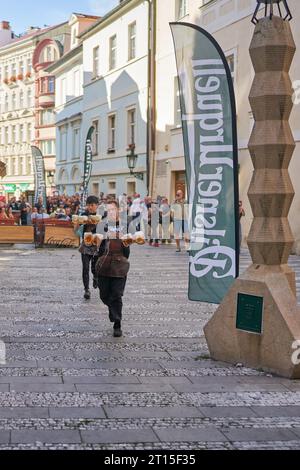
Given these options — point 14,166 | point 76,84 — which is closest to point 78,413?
point 76,84

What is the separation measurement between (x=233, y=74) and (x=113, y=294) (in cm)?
1593

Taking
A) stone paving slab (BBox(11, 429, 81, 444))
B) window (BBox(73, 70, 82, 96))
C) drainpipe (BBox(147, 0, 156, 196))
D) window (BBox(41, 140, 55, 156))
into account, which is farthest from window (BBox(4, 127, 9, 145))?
stone paving slab (BBox(11, 429, 81, 444))

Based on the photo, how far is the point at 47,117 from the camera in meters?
66.8

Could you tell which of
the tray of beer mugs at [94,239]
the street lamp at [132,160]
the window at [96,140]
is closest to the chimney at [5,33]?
the window at [96,140]

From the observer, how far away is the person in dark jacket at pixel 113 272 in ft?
29.0

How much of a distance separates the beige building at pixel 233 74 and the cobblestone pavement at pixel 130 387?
10859 millimetres

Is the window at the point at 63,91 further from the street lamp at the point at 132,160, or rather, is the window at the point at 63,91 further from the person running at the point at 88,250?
the person running at the point at 88,250

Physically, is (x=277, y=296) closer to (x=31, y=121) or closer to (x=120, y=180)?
(x=120, y=180)

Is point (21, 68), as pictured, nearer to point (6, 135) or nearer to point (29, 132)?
point (29, 132)

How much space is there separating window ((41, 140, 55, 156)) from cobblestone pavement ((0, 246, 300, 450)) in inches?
2148

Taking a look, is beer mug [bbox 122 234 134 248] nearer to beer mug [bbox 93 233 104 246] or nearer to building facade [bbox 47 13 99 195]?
beer mug [bbox 93 233 104 246]
